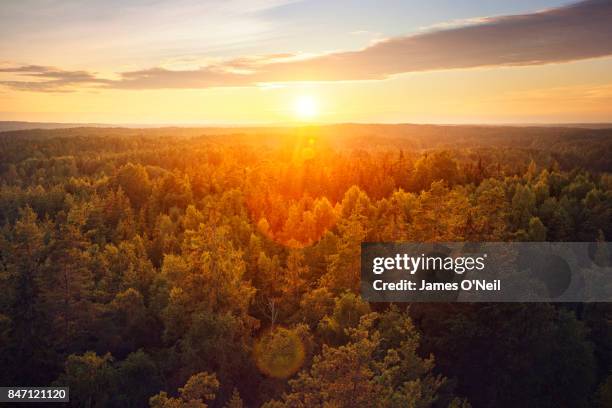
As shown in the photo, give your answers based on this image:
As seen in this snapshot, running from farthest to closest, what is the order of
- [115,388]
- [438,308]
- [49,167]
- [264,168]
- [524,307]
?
1. [49,167]
2. [264,168]
3. [438,308]
4. [524,307]
5. [115,388]

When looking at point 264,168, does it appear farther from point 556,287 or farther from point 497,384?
point 497,384

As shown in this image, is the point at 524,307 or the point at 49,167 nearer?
the point at 524,307

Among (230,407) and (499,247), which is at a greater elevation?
(499,247)

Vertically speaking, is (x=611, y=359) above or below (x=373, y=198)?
below

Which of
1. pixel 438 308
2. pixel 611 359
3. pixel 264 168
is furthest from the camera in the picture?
pixel 264 168

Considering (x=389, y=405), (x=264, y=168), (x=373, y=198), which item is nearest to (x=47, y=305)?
(x=389, y=405)

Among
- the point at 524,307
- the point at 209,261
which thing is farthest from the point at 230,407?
the point at 524,307

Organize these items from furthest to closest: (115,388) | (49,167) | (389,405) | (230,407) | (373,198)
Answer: (49,167) → (373,198) → (115,388) → (230,407) → (389,405)

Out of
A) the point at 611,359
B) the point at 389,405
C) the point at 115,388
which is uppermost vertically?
the point at 389,405

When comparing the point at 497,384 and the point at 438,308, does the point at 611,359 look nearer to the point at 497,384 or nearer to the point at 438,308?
the point at 497,384
